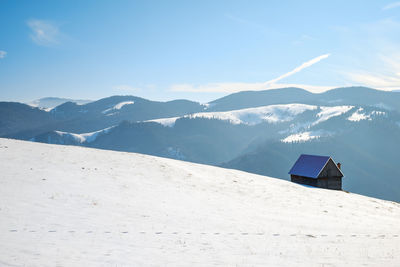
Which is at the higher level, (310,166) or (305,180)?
(310,166)

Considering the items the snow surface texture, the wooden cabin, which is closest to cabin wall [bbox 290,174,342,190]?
the wooden cabin

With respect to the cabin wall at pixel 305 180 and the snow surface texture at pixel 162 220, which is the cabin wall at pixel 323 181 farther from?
the snow surface texture at pixel 162 220

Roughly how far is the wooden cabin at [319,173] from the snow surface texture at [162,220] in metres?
16.7

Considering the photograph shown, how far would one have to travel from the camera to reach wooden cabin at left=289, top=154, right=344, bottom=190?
49.3 m

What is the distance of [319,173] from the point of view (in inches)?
1916

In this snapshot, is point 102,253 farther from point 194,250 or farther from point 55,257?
point 194,250

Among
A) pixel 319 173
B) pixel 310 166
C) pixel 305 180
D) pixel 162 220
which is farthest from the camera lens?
pixel 310 166

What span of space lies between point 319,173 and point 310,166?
3031 millimetres

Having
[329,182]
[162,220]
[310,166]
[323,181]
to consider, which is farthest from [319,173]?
[162,220]

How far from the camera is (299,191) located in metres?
34.0

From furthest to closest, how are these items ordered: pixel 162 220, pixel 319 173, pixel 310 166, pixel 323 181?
pixel 310 166 → pixel 323 181 → pixel 319 173 → pixel 162 220

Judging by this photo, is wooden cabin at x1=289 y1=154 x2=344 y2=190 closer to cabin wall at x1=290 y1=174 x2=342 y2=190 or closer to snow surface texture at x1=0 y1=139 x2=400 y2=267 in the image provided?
cabin wall at x1=290 y1=174 x2=342 y2=190

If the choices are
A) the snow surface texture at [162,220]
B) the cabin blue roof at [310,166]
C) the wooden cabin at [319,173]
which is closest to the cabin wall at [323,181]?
the wooden cabin at [319,173]

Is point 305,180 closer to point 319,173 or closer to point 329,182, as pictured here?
point 319,173
